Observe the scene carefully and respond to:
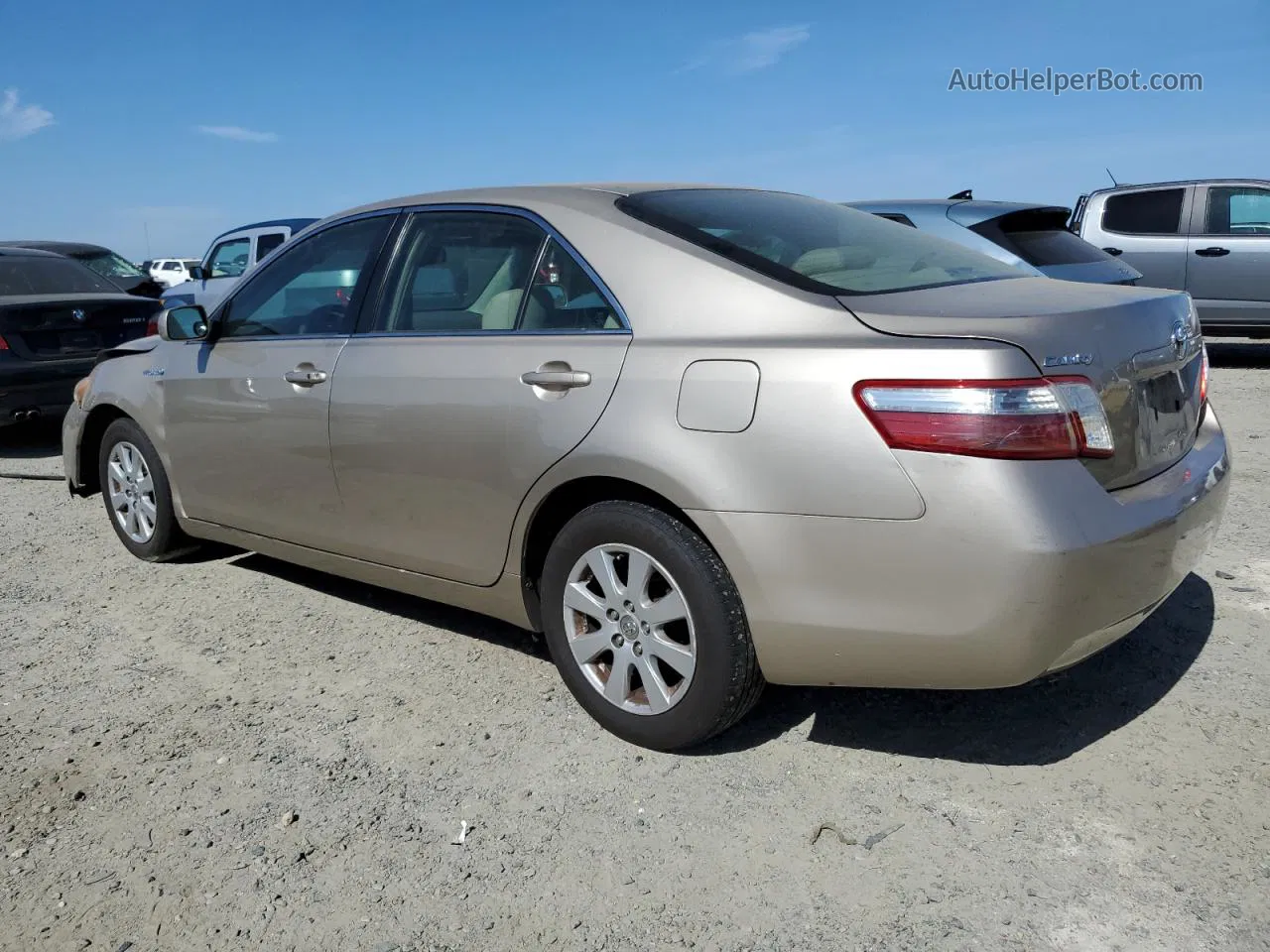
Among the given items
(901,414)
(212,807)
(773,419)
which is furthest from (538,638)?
(901,414)

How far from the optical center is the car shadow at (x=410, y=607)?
3.99 meters

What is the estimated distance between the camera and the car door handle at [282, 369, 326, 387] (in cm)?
379

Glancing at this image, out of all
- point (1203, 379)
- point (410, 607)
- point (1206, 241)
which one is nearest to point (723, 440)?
point (1203, 379)

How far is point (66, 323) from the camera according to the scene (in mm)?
8172

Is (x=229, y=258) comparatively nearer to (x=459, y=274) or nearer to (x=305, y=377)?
(x=305, y=377)

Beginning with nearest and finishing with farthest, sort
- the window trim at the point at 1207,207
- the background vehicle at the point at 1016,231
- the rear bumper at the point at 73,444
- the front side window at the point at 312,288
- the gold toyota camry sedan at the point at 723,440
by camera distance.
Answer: the gold toyota camry sedan at the point at 723,440, the front side window at the point at 312,288, the rear bumper at the point at 73,444, the background vehicle at the point at 1016,231, the window trim at the point at 1207,207

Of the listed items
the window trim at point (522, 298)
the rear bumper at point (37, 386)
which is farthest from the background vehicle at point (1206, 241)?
the rear bumper at point (37, 386)

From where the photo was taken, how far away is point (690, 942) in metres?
2.28

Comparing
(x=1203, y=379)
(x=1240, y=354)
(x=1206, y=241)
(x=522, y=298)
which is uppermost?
(x=522, y=298)

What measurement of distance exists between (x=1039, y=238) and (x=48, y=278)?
Result: 7419mm

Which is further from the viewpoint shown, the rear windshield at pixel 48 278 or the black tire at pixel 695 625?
the rear windshield at pixel 48 278

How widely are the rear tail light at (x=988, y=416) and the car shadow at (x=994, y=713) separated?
925 millimetres

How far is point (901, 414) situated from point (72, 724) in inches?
104

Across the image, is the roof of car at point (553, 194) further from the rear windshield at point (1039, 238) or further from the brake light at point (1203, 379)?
the rear windshield at point (1039, 238)
